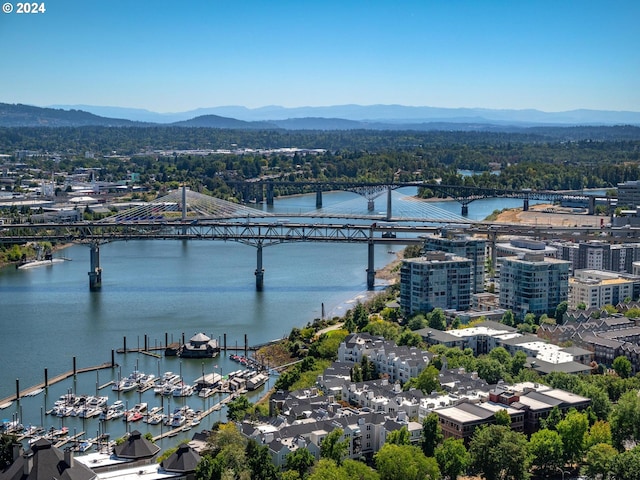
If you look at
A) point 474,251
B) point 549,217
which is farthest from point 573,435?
point 549,217

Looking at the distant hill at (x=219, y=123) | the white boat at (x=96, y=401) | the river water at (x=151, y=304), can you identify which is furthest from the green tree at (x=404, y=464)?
the distant hill at (x=219, y=123)

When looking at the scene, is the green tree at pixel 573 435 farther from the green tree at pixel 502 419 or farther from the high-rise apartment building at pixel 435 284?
the high-rise apartment building at pixel 435 284

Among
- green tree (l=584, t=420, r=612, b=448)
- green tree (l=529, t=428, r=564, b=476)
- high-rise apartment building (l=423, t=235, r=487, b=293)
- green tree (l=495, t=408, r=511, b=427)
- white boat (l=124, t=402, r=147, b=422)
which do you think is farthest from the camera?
high-rise apartment building (l=423, t=235, r=487, b=293)

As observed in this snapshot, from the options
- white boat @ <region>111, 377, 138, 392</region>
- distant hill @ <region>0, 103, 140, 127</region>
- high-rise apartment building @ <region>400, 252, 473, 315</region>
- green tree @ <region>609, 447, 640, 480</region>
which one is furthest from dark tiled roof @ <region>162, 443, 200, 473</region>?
distant hill @ <region>0, 103, 140, 127</region>

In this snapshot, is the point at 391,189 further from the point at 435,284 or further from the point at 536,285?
the point at 536,285

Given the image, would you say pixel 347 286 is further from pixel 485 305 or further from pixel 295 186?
pixel 295 186

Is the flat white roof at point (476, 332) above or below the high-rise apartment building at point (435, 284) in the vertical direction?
below

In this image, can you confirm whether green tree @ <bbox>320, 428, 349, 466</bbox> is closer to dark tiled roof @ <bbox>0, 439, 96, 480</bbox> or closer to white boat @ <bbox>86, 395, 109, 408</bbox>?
dark tiled roof @ <bbox>0, 439, 96, 480</bbox>

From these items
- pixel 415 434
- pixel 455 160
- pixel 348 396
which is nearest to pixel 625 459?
pixel 415 434
